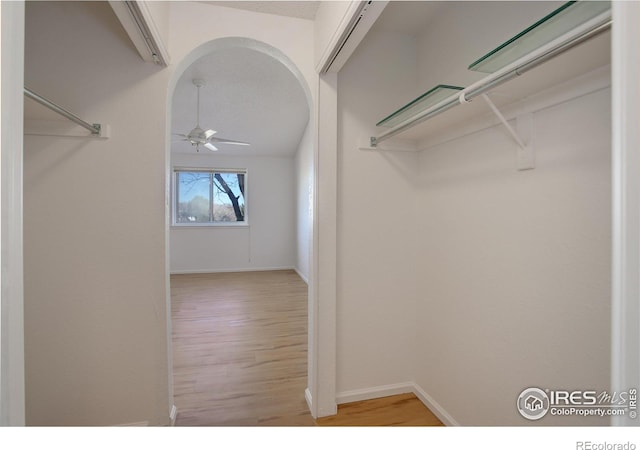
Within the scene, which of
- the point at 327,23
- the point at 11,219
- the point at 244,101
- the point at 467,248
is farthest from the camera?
the point at 244,101

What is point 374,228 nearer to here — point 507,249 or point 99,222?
point 507,249

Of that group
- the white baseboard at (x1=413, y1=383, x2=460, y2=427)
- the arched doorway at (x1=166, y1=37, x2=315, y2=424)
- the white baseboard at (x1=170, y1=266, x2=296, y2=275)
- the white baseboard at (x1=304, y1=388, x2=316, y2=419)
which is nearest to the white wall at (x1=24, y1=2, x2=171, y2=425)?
the arched doorway at (x1=166, y1=37, x2=315, y2=424)

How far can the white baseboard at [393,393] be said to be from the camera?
66.9 inches

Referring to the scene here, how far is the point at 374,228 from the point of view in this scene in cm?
183

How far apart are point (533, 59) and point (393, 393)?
198 cm

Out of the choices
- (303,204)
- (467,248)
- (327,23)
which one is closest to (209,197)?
(303,204)

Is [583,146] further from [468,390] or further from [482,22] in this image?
[468,390]

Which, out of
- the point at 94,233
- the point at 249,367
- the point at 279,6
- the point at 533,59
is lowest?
the point at 249,367

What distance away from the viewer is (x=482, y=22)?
138cm

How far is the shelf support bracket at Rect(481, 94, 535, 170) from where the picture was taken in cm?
112

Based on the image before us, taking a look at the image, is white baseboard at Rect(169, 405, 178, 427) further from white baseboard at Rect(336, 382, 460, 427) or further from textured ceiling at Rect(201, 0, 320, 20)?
textured ceiling at Rect(201, 0, 320, 20)

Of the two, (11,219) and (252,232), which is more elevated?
(11,219)

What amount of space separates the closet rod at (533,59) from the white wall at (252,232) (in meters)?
5.28
